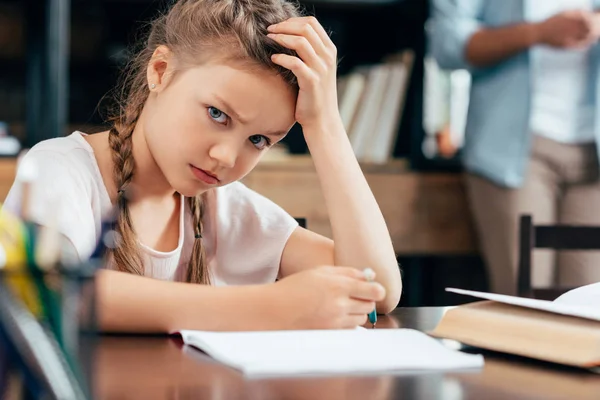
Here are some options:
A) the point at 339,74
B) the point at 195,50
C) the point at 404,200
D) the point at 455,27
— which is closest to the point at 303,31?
the point at 195,50

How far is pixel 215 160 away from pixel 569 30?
169 centimetres

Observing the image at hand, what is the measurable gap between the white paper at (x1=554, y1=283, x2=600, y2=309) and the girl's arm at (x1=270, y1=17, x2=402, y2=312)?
0.78ft

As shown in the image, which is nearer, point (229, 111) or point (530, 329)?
point (530, 329)

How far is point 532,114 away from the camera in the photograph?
104 inches

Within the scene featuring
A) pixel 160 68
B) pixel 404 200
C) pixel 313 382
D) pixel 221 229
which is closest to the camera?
pixel 313 382

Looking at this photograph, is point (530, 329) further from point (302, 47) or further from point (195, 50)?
point (195, 50)

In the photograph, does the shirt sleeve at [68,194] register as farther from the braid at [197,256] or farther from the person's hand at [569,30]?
the person's hand at [569,30]

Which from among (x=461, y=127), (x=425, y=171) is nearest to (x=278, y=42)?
(x=425, y=171)

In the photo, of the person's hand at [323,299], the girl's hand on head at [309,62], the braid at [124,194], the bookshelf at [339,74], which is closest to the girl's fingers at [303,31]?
the girl's hand on head at [309,62]

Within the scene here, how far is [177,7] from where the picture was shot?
141cm

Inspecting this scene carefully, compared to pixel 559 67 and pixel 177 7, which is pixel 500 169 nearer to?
pixel 559 67

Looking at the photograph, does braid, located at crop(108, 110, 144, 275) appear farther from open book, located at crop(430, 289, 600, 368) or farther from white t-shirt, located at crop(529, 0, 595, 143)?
white t-shirt, located at crop(529, 0, 595, 143)

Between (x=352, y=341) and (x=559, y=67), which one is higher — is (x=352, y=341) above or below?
below

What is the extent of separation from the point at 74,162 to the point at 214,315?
42 centimetres
